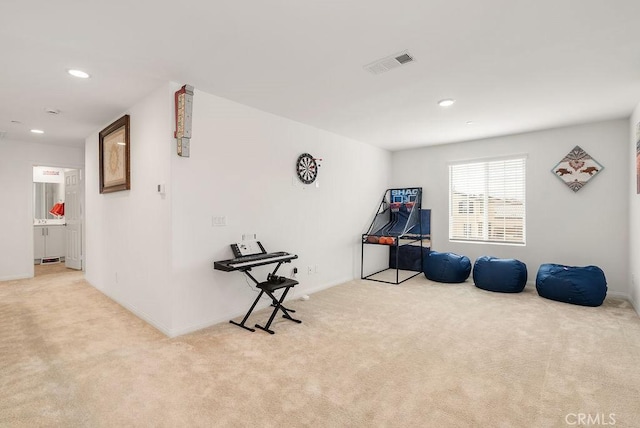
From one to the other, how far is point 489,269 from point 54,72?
5.63 metres

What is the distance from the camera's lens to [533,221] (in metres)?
5.04

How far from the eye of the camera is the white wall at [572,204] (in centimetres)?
439

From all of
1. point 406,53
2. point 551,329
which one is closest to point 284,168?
point 406,53

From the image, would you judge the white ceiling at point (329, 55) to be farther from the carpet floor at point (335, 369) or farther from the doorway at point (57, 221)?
the doorway at point (57, 221)

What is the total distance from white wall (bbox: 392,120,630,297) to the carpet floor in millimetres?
913

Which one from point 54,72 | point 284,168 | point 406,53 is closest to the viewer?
point 406,53

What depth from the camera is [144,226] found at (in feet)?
11.5

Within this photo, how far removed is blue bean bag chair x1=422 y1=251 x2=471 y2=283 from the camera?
5180 millimetres

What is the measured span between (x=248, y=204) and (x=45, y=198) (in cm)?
717

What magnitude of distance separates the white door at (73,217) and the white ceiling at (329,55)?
97.6 inches

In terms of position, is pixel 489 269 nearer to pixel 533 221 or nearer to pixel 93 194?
pixel 533 221

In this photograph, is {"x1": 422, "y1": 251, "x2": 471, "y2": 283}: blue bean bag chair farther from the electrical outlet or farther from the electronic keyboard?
the electrical outlet

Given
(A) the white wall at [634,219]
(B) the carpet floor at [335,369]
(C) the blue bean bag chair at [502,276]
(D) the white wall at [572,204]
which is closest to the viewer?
(B) the carpet floor at [335,369]

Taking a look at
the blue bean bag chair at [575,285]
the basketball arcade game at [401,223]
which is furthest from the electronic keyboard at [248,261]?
the blue bean bag chair at [575,285]
